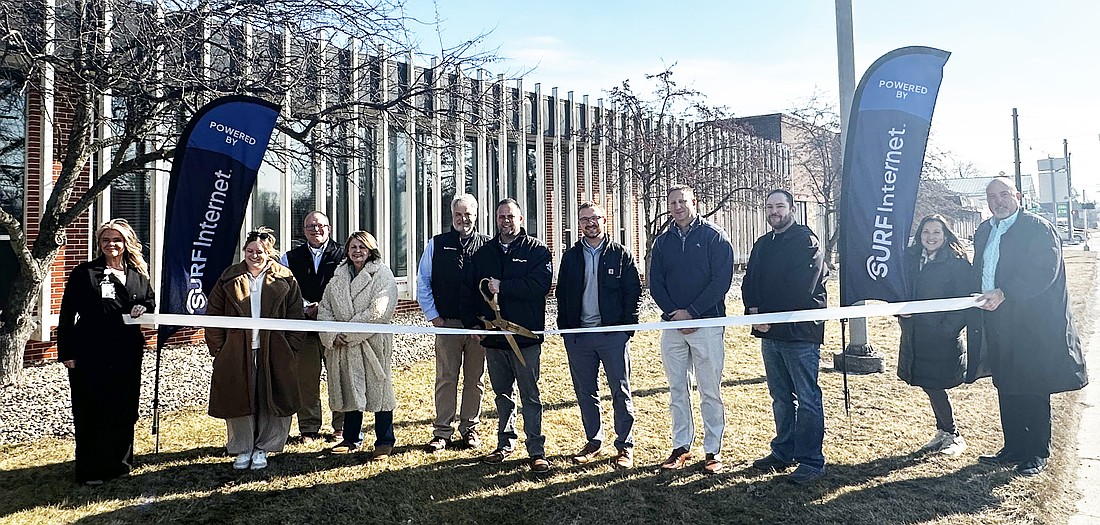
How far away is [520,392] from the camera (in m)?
5.30

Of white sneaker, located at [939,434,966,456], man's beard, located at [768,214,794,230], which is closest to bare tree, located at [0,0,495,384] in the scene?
man's beard, located at [768,214,794,230]

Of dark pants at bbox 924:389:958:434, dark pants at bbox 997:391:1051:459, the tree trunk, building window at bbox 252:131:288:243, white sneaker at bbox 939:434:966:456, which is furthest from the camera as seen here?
building window at bbox 252:131:288:243

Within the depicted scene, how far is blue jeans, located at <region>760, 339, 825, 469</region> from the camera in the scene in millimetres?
4836

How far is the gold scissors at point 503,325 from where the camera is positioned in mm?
5137

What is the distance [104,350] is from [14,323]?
2.41 metres

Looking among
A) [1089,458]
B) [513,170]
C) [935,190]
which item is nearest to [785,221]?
[1089,458]

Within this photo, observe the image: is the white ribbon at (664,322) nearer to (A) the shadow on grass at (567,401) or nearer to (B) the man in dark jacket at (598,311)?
(B) the man in dark jacket at (598,311)

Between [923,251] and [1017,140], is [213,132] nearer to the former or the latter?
[923,251]

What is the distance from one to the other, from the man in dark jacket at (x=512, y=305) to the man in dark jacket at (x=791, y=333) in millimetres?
1632

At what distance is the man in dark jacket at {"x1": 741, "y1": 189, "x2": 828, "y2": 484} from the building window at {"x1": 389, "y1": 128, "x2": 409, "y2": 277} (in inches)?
354

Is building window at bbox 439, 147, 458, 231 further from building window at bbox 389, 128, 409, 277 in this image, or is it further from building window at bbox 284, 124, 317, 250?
building window at bbox 284, 124, 317, 250

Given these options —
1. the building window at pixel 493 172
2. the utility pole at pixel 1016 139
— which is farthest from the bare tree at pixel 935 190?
the building window at pixel 493 172

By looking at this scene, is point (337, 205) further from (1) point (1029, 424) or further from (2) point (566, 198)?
(1) point (1029, 424)

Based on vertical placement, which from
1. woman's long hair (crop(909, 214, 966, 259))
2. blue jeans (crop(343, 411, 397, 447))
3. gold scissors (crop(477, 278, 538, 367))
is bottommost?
blue jeans (crop(343, 411, 397, 447))
